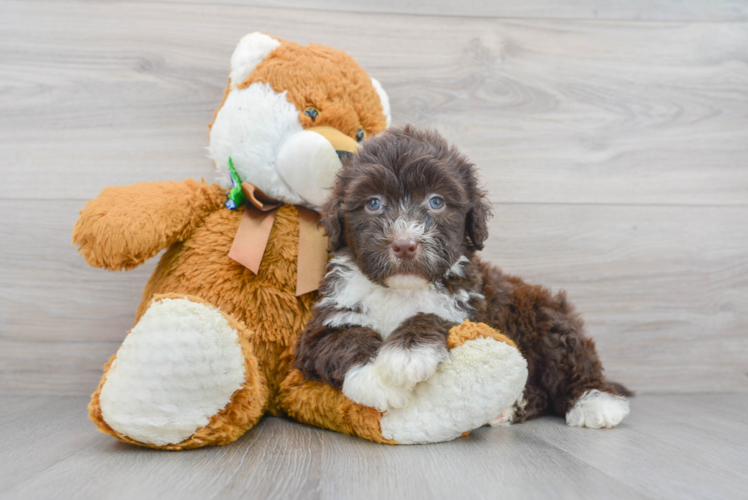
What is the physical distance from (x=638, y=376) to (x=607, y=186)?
70 cm

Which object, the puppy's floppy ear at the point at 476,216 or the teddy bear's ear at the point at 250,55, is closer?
the puppy's floppy ear at the point at 476,216

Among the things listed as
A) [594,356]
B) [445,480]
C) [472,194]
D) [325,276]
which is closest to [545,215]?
[594,356]

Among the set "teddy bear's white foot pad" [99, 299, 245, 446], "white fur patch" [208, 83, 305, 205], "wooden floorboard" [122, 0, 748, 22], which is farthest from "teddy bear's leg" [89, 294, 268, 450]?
"wooden floorboard" [122, 0, 748, 22]

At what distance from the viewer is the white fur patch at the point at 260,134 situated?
147 cm

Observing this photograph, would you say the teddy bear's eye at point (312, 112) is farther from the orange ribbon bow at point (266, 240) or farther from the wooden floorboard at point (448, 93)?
the wooden floorboard at point (448, 93)

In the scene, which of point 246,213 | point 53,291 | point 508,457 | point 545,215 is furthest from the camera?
point 545,215

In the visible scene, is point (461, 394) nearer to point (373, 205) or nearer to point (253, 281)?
point (373, 205)

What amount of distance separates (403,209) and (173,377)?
59cm

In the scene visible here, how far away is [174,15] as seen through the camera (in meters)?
1.89

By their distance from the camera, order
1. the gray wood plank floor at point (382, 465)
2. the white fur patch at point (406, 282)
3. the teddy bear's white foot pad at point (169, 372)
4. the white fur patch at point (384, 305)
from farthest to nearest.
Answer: the white fur patch at point (384, 305) < the white fur patch at point (406, 282) < the teddy bear's white foot pad at point (169, 372) < the gray wood plank floor at point (382, 465)

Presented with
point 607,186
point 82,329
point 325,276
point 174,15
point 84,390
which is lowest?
point 84,390

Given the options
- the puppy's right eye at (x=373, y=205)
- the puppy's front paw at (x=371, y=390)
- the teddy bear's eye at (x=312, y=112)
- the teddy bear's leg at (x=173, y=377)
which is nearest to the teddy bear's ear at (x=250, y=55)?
the teddy bear's eye at (x=312, y=112)

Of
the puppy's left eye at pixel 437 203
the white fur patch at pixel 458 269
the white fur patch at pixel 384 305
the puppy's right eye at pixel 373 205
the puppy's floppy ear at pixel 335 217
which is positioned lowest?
the white fur patch at pixel 384 305

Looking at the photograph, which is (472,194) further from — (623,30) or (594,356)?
(623,30)
